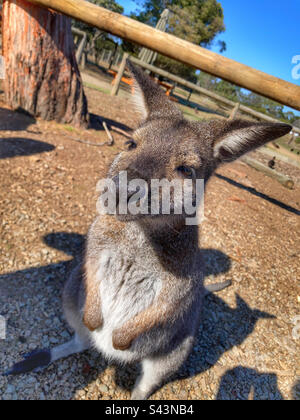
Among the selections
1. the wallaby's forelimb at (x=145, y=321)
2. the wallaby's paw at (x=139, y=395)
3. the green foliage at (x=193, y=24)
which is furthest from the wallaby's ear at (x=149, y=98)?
the green foliage at (x=193, y=24)

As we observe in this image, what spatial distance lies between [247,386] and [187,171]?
71.4 inches

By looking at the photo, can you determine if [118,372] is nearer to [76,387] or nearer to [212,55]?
[76,387]

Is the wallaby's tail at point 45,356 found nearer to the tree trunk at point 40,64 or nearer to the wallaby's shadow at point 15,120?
the wallaby's shadow at point 15,120

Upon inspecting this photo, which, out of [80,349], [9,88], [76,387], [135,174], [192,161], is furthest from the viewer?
[9,88]

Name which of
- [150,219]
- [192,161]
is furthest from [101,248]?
[192,161]

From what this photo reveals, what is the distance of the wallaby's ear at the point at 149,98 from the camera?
190 cm

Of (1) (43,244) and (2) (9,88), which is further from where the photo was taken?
(2) (9,88)

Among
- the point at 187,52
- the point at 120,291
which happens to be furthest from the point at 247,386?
the point at 187,52

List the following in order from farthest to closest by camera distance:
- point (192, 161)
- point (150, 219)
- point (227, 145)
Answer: point (227, 145) < point (192, 161) < point (150, 219)

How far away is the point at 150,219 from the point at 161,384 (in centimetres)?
128

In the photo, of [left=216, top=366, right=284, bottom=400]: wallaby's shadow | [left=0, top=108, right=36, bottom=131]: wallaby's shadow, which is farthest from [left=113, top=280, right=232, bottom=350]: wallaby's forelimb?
[left=0, top=108, right=36, bottom=131]: wallaby's shadow

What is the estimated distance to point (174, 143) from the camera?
5.08 ft

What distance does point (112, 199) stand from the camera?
132 centimetres

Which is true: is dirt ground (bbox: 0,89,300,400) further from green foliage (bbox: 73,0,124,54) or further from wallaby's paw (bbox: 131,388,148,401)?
green foliage (bbox: 73,0,124,54)
